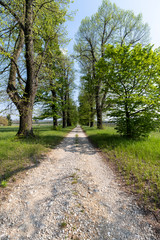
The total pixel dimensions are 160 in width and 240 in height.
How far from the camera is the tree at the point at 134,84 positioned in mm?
6523

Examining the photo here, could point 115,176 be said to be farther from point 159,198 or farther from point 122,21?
point 122,21

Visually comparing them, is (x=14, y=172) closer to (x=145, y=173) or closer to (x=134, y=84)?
(x=145, y=173)

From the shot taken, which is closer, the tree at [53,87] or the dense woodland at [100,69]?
the dense woodland at [100,69]

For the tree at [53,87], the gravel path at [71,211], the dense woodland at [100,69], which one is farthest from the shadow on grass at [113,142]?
the tree at [53,87]

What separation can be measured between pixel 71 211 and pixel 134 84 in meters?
7.75

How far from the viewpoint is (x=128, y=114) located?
772 cm

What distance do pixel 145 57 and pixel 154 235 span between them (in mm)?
7982

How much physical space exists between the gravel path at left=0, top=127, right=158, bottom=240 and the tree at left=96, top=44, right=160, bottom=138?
478cm

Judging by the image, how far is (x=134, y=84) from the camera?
7.24m

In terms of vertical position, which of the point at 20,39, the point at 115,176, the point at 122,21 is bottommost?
the point at 115,176

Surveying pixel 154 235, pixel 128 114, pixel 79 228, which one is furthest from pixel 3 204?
pixel 128 114

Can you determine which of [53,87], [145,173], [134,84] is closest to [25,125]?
[53,87]

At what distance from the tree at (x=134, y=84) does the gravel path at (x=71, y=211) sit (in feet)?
15.7

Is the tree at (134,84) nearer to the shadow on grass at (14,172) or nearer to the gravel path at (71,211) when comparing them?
the gravel path at (71,211)
